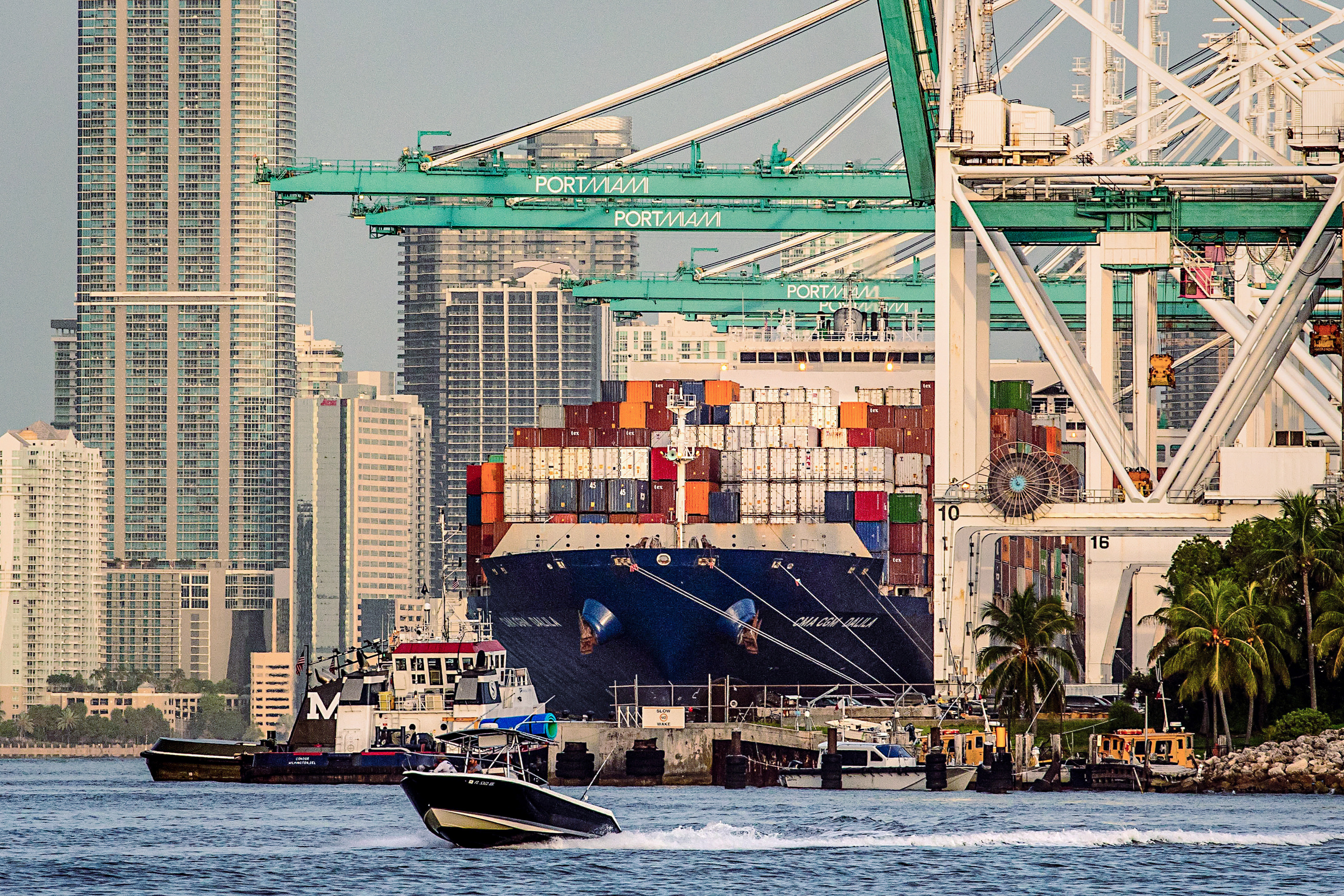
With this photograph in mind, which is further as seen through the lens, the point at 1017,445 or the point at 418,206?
the point at 1017,445

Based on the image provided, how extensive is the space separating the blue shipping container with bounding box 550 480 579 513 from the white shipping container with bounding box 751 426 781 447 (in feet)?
19.8

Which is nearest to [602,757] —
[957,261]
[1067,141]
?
[957,261]

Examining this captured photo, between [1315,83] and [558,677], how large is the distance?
100 ft

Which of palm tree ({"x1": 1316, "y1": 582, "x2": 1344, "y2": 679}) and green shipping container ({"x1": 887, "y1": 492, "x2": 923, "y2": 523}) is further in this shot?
green shipping container ({"x1": 887, "y1": 492, "x2": 923, "y2": 523})

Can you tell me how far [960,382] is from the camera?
188 ft

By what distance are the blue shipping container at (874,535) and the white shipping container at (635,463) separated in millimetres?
7483

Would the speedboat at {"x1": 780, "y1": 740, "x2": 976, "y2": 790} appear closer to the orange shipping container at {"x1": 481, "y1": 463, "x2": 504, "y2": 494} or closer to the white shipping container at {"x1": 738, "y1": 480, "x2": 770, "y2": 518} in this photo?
the white shipping container at {"x1": 738, "y1": 480, "x2": 770, "y2": 518}

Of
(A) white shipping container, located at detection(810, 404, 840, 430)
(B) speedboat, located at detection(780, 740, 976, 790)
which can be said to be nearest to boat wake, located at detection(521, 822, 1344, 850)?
(B) speedboat, located at detection(780, 740, 976, 790)

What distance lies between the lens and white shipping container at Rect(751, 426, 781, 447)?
2874 inches

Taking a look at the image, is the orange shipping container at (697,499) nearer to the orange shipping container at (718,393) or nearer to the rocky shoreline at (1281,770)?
the orange shipping container at (718,393)

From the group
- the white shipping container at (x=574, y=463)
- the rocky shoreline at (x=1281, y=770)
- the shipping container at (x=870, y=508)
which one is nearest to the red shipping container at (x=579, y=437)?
the white shipping container at (x=574, y=463)

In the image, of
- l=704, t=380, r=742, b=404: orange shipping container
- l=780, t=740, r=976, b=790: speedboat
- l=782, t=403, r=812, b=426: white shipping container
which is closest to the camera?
l=780, t=740, r=976, b=790: speedboat

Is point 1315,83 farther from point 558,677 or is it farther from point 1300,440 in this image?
point 558,677

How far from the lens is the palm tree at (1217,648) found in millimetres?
55562
